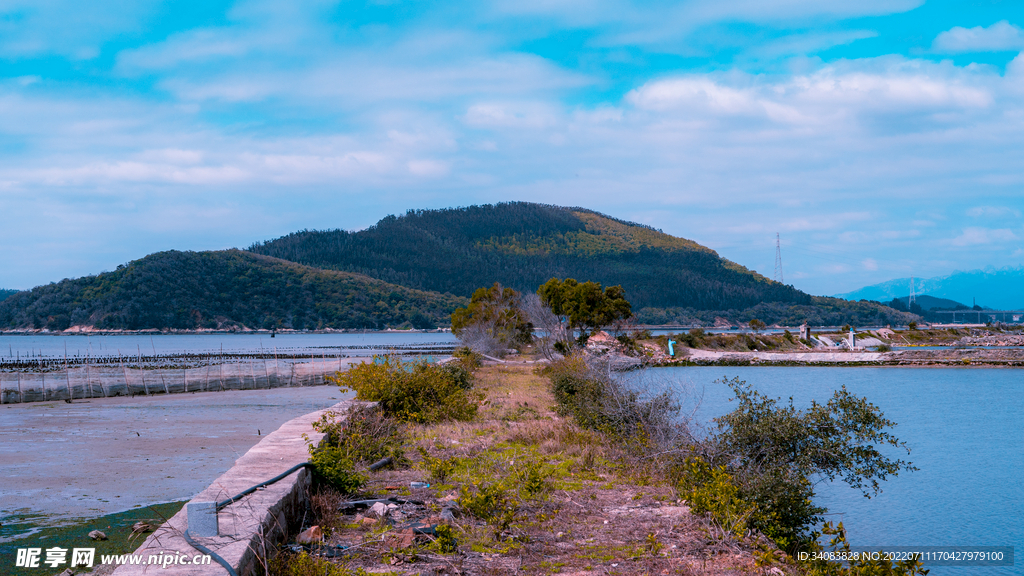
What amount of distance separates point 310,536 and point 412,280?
530 feet

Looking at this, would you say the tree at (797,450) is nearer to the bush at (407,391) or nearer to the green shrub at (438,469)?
the green shrub at (438,469)

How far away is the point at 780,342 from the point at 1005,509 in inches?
2860

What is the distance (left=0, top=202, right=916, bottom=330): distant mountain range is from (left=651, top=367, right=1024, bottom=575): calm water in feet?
361

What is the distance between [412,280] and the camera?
16562 centimetres

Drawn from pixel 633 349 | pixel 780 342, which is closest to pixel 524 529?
pixel 633 349

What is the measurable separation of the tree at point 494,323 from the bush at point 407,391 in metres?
31.5

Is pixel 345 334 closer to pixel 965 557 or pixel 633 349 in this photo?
pixel 633 349

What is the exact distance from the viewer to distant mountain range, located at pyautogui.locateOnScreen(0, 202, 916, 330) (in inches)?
4633

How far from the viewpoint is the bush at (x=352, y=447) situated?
7203 millimetres

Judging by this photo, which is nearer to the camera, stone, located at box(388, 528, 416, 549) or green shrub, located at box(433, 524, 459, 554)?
green shrub, located at box(433, 524, 459, 554)

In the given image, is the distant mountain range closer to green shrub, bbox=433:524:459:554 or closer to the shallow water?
the shallow water

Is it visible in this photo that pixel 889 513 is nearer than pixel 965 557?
No

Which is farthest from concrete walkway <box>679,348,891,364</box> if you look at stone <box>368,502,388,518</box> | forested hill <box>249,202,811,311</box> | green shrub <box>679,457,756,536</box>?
forested hill <box>249,202,811,311</box>

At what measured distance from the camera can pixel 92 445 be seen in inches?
645
